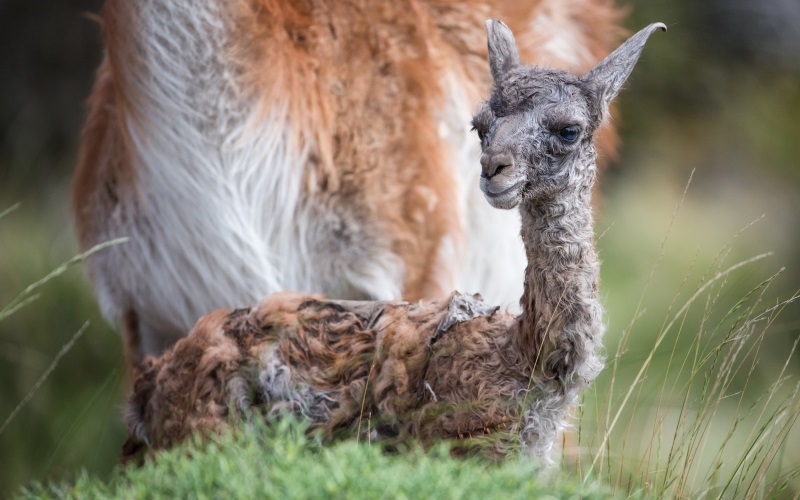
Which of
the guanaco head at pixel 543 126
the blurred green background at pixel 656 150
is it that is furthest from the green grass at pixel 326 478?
the blurred green background at pixel 656 150

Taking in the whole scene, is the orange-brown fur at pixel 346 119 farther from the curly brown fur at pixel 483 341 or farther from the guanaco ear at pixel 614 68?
the guanaco ear at pixel 614 68

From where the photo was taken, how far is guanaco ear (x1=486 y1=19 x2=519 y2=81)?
7.79 ft

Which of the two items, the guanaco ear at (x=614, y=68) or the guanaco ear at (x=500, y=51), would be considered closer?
the guanaco ear at (x=614, y=68)

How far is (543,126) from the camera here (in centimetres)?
219

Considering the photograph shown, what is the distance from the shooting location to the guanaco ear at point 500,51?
2375 millimetres

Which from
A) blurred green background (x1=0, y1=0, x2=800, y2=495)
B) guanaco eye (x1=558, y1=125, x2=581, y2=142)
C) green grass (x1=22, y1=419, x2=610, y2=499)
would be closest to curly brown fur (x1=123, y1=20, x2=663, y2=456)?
guanaco eye (x1=558, y1=125, x2=581, y2=142)

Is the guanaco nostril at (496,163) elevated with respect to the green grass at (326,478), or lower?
elevated

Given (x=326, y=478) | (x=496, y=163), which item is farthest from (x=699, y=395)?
(x=326, y=478)

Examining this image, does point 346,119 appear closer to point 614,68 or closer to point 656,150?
point 614,68

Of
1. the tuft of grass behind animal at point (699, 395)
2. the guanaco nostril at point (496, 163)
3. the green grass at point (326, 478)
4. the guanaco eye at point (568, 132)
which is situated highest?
the guanaco eye at point (568, 132)

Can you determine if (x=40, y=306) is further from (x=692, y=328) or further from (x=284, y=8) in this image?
(x=692, y=328)

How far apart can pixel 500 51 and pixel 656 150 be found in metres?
4.14

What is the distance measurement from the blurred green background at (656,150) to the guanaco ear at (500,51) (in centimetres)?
296

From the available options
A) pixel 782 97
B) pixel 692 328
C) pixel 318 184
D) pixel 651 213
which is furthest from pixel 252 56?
pixel 651 213
